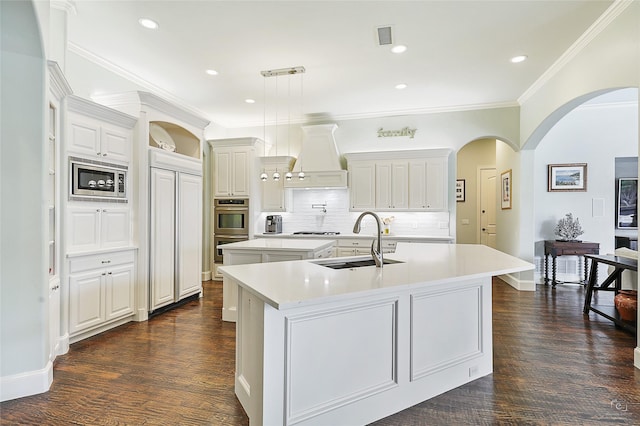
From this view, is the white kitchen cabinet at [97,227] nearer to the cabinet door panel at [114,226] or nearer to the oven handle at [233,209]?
the cabinet door panel at [114,226]

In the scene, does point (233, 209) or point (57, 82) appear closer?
point (57, 82)

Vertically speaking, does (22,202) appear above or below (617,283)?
above

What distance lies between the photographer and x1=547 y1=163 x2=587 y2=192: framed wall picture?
563 cm

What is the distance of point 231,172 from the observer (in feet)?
20.2

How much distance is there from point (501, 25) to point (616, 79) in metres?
1.12

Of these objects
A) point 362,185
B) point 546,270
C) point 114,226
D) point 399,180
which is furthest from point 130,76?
point 546,270

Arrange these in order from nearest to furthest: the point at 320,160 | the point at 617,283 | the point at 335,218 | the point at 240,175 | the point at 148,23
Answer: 1. the point at 148,23
2. the point at 617,283
3. the point at 320,160
4. the point at 240,175
5. the point at 335,218

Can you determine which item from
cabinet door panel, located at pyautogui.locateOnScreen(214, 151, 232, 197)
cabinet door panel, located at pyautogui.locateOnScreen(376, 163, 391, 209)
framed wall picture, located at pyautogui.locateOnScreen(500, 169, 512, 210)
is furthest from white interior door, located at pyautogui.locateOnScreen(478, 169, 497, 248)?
cabinet door panel, located at pyautogui.locateOnScreen(214, 151, 232, 197)

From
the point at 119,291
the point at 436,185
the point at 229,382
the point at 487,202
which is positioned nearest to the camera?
the point at 229,382

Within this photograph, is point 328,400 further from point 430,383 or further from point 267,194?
point 267,194

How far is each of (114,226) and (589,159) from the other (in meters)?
7.25

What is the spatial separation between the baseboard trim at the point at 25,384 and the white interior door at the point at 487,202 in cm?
791

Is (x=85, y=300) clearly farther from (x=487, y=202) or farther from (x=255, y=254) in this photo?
(x=487, y=202)

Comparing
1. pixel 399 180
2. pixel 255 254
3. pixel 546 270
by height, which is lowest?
pixel 546 270
